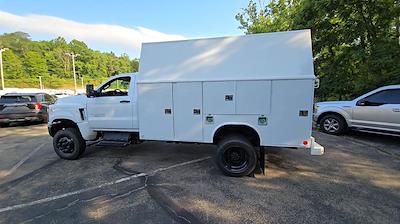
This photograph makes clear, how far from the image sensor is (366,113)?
8.03m

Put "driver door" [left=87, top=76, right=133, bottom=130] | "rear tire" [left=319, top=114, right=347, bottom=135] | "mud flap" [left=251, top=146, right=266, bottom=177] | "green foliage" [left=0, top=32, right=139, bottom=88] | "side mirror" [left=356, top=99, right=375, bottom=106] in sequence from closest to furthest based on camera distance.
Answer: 1. "mud flap" [left=251, top=146, right=266, bottom=177]
2. "driver door" [left=87, top=76, right=133, bottom=130]
3. "side mirror" [left=356, top=99, right=375, bottom=106]
4. "rear tire" [left=319, top=114, right=347, bottom=135]
5. "green foliage" [left=0, top=32, right=139, bottom=88]

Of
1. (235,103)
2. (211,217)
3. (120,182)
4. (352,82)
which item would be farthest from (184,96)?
(352,82)

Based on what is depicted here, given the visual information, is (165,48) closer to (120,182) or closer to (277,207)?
(120,182)

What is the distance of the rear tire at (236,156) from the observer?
480 centimetres

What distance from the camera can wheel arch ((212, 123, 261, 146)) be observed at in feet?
16.0

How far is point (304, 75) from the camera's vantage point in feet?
14.5

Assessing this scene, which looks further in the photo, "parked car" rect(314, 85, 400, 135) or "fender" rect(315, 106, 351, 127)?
"fender" rect(315, 106, 351, 127)

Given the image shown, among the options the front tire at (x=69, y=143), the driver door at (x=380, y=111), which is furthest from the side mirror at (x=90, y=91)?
the driver door at (x=380, y=111)

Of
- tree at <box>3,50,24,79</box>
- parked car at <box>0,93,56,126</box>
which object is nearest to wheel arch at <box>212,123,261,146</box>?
parked car at <box>0,93,56,126</box>

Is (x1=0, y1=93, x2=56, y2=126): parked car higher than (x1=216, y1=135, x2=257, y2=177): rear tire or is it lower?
higher

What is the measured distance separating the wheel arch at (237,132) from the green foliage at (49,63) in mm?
65953

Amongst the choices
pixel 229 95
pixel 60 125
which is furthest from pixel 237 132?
pixel 60 125

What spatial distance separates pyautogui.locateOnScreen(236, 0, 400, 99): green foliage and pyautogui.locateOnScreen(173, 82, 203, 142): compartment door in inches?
360

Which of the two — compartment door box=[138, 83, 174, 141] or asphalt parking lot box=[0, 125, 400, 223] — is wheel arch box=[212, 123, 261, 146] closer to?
asphalt parking lot box=[0, 125, 400, 223]
